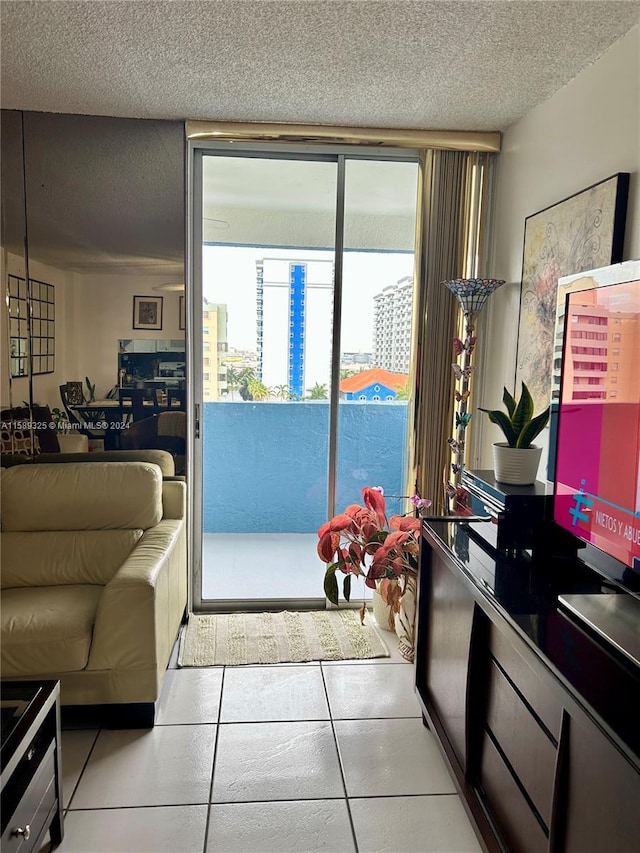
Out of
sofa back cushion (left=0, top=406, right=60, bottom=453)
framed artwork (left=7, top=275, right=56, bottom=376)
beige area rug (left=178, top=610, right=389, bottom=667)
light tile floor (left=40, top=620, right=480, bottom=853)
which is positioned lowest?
light tile floor (left=40, top=620, right=480, bottom=853)

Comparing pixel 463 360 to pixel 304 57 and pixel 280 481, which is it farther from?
pixel 304 57

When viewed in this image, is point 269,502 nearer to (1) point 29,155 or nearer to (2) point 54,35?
(1) point 29,155

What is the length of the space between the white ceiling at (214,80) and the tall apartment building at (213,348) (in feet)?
0.95

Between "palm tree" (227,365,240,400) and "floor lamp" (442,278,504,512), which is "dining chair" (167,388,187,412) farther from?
"floor lamp" (442,278,504,512)

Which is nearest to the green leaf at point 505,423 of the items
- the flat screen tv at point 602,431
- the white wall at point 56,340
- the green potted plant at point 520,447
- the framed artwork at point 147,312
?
the green potted plant at point 520,447

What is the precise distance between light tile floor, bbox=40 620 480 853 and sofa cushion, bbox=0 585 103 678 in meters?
0.31

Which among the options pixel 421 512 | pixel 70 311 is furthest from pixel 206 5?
pixel 421 512

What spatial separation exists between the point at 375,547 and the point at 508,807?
58.9 inches

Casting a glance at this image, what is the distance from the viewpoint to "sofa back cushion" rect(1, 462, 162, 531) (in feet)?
9.64

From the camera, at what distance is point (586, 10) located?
203 cm

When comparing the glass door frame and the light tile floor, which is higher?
the glass door frame

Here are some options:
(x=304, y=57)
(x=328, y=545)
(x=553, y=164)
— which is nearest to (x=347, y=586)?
(x=328, y=545)

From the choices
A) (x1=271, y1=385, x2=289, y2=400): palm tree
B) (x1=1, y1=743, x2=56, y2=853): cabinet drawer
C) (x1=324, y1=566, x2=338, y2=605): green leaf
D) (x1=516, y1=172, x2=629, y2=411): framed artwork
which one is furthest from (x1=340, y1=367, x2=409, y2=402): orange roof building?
(x1=1, y1=743, x2=56, y2=853): cabinet drawer

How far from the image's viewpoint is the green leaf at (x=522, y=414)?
2.27 meters
